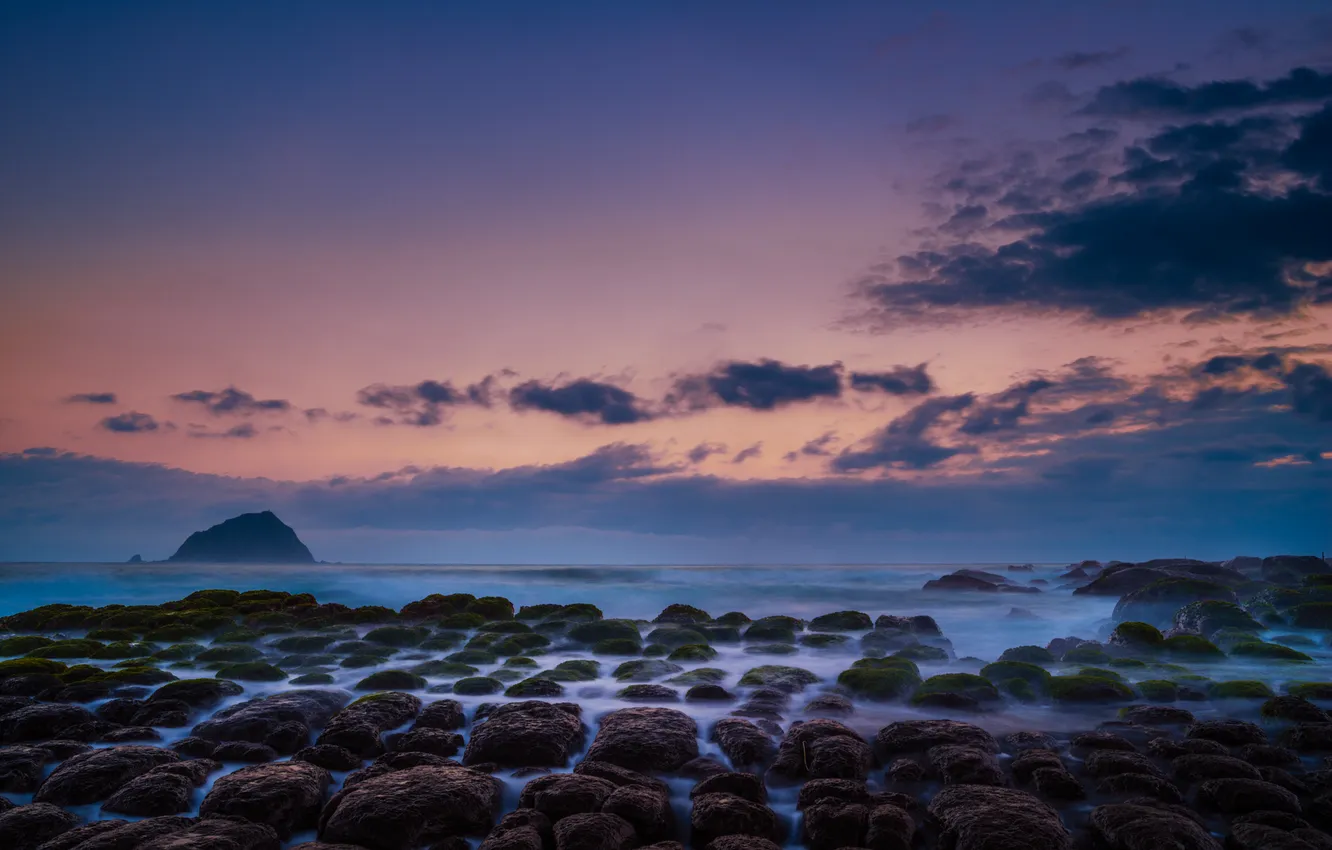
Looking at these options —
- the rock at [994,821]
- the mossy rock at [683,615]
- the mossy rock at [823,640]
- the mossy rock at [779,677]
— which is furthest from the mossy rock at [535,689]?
the mossy rock at [683,615]

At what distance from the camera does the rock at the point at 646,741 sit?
8.16 m

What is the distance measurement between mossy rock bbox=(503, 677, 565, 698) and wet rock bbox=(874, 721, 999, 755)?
4.80 meters

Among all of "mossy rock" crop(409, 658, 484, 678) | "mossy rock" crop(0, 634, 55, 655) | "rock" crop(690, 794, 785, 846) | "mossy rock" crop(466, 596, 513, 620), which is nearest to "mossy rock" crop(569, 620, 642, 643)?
"mossy rock" crop(466, 596, 513, 620)

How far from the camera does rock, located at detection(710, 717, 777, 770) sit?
8312mm

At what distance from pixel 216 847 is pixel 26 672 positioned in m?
8.39

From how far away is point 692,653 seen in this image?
546 inches

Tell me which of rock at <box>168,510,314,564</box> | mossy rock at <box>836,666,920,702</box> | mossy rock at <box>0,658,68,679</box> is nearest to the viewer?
mossy rock at <box>836,666,920,702</box>

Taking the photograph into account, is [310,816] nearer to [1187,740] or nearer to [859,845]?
[859,845]

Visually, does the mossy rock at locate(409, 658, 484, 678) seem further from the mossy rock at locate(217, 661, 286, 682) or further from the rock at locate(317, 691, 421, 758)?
the mossy rock at locate(217, 661, 286, 682)

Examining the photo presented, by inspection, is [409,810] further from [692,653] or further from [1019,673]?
[1019,673]

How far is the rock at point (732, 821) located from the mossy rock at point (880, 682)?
4.77 metres

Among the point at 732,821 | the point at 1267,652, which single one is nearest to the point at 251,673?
the point at 732,821

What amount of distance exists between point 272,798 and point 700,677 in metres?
6.78

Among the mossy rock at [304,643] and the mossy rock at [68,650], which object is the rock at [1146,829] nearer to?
the mossy rock at [304,643]
